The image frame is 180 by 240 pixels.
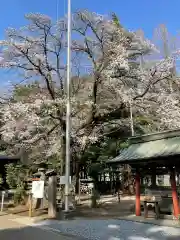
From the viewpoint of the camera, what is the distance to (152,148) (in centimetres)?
1333

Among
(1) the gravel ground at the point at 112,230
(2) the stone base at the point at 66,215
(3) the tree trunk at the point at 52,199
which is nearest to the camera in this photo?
(1) the gravel ground at the point at 112,230

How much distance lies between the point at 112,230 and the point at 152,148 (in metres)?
3.96

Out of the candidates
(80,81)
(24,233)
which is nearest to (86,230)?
(24,233)

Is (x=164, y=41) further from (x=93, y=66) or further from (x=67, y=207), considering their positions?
(x=67, y=207)

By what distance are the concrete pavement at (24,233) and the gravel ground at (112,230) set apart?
460 mm

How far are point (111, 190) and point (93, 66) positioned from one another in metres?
14.2

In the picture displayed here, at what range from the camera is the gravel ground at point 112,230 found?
9.64 meters

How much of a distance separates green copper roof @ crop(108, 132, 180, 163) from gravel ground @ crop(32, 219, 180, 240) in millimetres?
2567

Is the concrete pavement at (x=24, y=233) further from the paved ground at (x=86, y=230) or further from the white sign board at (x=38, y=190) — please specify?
the white sign board at (x=38, y=190)

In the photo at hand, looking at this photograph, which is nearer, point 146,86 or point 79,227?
point 79,227

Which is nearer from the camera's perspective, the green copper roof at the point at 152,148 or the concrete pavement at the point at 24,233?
the concrete pavement at the point at 24,233

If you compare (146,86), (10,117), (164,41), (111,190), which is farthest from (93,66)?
(164,41)

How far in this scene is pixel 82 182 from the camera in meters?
26.7

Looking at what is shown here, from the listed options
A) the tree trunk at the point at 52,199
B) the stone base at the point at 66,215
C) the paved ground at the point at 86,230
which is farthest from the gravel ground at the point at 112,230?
the tree trunk at the point at 52,199
